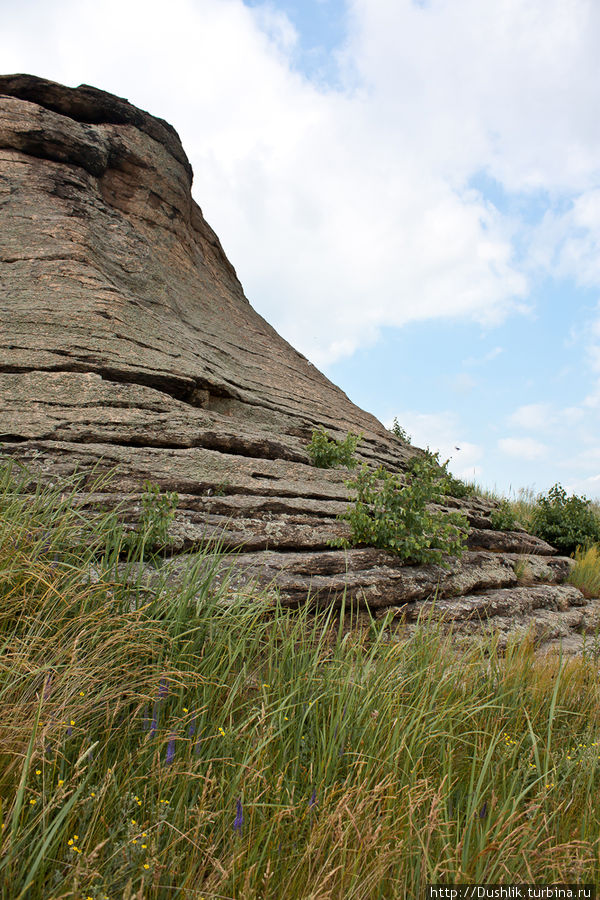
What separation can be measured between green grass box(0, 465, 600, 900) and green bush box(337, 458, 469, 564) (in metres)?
2.00

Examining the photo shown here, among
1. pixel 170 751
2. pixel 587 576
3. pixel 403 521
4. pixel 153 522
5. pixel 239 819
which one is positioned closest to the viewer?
pixel 239 819

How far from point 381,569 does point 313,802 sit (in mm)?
3589

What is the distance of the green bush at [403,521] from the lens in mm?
6328

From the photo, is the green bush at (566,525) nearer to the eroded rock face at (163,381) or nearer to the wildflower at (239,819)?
the eroded rock face at (163,381)

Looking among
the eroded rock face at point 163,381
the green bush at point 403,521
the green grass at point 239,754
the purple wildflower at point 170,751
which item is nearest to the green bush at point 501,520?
the eroded rock face at point 163,381

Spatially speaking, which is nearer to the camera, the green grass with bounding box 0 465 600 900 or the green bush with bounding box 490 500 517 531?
the green grass with bounding box 0 465 600 900

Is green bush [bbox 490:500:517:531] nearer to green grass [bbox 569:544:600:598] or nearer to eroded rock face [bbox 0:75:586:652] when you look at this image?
eroded rock face [bbox 0:75:586:652]

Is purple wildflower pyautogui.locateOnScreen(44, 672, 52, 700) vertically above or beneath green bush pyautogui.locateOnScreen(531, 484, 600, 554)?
beneath

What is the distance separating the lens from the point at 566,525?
12.2m

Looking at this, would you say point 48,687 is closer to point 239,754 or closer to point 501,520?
point 239,754

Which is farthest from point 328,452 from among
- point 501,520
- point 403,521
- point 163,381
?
point 501,520

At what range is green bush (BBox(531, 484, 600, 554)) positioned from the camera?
1203 cm

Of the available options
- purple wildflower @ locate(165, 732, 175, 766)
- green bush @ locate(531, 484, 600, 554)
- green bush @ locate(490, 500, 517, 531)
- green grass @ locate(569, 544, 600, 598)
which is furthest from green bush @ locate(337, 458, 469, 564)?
green bush @ locate(531, 484, 600, 554)

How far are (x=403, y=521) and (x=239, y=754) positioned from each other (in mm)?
4119
